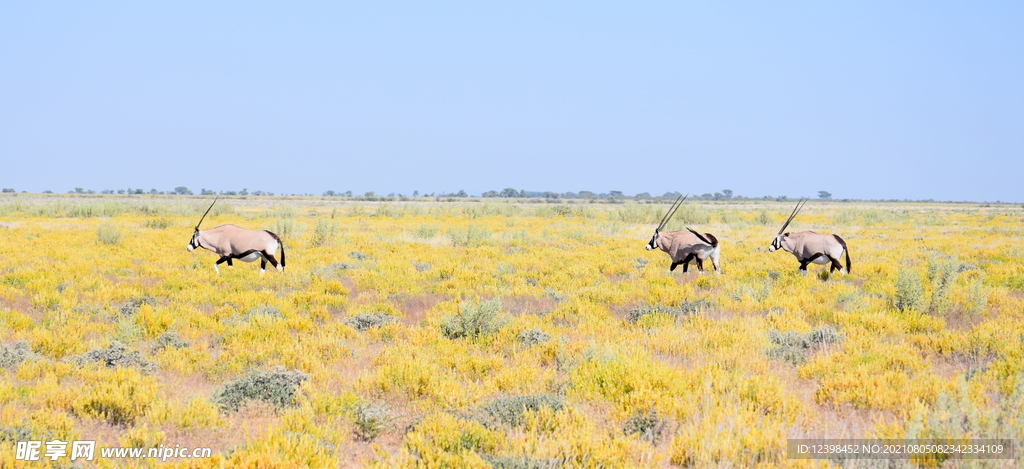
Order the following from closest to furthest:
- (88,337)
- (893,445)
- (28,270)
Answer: (893,445)
(88,337)
(28,270)

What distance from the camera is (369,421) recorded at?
5184mm

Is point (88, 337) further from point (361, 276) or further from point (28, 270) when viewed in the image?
point (28, 270)

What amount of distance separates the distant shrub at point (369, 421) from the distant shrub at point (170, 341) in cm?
356

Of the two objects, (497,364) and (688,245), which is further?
(688,245)

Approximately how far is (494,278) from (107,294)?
7.36 m

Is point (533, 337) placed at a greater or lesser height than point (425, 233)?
lesser

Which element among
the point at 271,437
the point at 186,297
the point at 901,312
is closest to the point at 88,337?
the point at 186,297

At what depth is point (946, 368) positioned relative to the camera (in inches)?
262

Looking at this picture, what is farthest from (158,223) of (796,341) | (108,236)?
(796,341)

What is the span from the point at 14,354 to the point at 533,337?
594 cm

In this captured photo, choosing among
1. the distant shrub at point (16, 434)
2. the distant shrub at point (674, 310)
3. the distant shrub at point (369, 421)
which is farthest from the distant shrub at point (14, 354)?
the distant shrub at point (674, 310)

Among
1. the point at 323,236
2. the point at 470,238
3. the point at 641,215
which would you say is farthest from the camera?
the point at 641,215

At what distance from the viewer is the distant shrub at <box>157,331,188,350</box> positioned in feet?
25.0

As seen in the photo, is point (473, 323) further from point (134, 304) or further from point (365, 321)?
point (134, 304)
